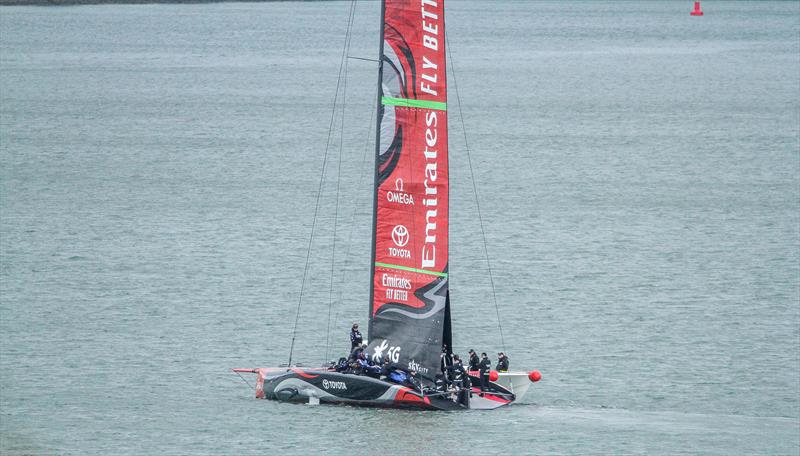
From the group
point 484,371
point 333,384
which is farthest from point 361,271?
point 333,384

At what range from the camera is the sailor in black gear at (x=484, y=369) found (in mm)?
39812

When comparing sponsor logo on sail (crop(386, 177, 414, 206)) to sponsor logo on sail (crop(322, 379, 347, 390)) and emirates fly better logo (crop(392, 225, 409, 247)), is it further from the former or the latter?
sponsor logo on sail (crop(322, 379, 347, 390))

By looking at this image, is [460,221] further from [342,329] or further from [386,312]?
[386,312]

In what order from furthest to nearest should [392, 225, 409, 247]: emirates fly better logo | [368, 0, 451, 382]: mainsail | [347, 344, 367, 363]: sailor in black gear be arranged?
1. [347, 344, 367, 363]: sailor in black gear
2. [392, 225, 409, 247]: emirates fly better logo
3. [368, 0, 451, 382]: mainsail

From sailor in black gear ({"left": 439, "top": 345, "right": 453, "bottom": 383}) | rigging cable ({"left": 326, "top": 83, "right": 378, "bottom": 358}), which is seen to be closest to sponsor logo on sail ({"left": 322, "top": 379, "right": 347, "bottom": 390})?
sailor in black gear ({"left": 439, "top": 345, "right": 453, "bottom": 383})

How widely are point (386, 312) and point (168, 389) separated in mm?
9243

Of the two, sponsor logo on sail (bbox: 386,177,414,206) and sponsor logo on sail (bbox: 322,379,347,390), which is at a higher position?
sponsor logo on sail (bbox: 386,177,414,206)

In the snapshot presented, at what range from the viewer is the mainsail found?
37375 millimetres

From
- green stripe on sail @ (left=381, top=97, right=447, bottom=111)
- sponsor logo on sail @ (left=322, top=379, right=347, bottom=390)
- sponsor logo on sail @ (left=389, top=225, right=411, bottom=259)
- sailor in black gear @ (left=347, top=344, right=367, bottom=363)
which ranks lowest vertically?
sponsor logo on sail @ (left=322, top=379, right=347, bottom=390)

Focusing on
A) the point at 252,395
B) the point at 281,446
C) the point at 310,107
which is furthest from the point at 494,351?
the point at 310,107

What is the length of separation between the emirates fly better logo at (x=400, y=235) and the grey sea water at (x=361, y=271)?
4.76 meters

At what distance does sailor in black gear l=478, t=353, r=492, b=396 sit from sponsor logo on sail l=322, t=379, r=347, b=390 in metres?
4.15

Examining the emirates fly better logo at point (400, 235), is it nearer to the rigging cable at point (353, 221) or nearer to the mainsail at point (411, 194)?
the mainsail at point (411, 194)

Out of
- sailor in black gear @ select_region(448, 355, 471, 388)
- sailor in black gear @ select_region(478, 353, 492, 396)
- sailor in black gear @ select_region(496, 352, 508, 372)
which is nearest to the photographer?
sailor in black gear @ select_region(448, 355, 471, 388)
